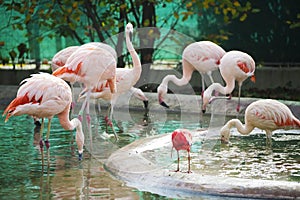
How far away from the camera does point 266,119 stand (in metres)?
5.97

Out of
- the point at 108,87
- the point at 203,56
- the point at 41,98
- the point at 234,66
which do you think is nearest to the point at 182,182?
the point at 41,98

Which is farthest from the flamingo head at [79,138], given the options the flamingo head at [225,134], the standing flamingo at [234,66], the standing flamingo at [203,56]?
the standing flamingo at [203,56]

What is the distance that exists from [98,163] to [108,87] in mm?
1698

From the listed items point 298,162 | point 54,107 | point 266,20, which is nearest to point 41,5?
point 266,20

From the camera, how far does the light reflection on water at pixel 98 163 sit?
4.55m

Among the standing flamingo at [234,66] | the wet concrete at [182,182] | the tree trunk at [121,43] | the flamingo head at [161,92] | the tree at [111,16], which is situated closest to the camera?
the wet concrete at [182,182]

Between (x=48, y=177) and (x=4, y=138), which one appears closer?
(x=48, y=177)

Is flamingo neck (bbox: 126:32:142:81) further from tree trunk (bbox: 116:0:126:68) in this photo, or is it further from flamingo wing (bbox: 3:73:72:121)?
tree trunk (bbox: 116:0:126:68)

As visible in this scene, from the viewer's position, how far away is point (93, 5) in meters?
11.4

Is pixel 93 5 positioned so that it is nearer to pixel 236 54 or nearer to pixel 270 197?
pixel 236 54

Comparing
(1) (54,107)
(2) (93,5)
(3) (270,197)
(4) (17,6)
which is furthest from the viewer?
(2) (93,5)

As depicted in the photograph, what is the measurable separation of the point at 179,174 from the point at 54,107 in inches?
51.8

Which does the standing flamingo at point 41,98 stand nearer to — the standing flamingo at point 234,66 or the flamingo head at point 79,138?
the flamingo head at point 79,138

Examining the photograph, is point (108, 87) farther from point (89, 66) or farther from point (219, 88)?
point (219, 88)
